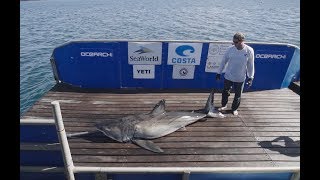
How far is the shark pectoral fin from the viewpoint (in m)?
7.49

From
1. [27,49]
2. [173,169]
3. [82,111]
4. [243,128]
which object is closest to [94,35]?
[27,49]

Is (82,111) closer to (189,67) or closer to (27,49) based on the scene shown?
(189,67)

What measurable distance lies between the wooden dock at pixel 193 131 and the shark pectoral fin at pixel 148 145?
112 millimetres

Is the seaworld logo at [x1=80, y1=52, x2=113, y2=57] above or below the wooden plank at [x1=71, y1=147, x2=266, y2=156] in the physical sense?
above

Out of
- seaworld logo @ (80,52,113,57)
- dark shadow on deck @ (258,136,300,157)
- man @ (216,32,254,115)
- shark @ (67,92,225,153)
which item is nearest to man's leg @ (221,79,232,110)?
man @ (216,32,254,115)

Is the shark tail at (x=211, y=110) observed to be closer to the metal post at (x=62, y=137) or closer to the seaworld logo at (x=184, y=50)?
the seaworld logo at (x=184, y=50)

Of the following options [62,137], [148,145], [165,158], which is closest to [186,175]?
[165,158]

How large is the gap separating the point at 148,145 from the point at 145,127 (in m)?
0.63

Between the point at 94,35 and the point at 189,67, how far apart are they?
2240 centimetres

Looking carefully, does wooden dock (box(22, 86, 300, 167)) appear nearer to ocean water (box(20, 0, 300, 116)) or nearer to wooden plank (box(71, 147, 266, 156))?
wooden plank (box(71, 147, 266, 156))

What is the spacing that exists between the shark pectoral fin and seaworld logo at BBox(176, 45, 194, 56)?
14.6ft

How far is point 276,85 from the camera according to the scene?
11875mm

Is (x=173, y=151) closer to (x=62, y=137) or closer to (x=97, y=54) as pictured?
(x=62, y=137)

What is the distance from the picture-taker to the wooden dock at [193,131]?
7277mm
